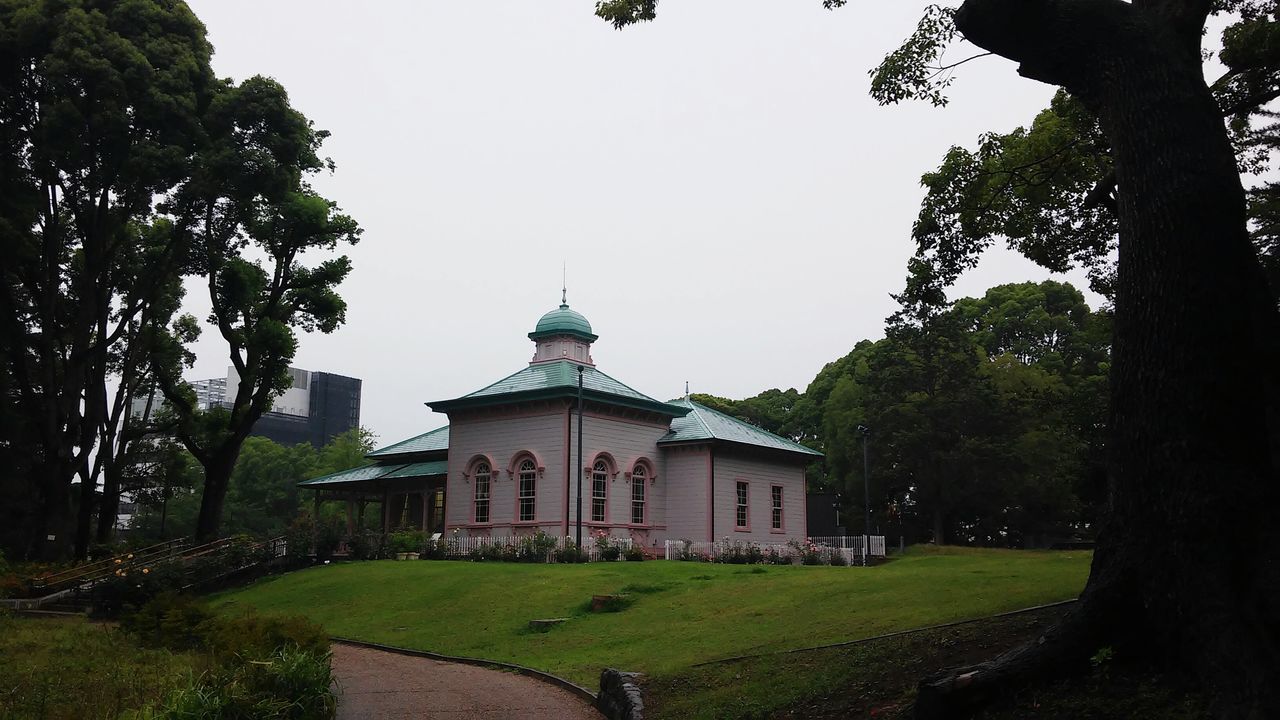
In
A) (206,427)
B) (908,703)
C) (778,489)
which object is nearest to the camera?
(908,703)

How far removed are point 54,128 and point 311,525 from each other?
537 inches

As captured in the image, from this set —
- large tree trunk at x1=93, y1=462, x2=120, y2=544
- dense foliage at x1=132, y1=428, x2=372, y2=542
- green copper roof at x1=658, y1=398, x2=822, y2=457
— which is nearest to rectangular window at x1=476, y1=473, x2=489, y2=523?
green copper roof at x1=658, y1=398, x2=822, y2=457

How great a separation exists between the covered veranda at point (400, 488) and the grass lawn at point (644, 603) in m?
8.92

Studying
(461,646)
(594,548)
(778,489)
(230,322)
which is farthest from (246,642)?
(778,489)

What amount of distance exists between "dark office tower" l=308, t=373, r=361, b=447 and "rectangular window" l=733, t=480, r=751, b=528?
89.9 metres

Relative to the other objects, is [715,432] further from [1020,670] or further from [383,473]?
[1020,670]

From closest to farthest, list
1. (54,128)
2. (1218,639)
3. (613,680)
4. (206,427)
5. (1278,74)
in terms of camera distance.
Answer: (1218,639)
(613,680)
(1278,74)
(54,128)
(206,427)

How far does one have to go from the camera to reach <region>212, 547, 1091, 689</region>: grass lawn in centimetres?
1358

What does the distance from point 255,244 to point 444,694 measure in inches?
937

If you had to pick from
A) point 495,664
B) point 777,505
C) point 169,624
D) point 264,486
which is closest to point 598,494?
point 777,505

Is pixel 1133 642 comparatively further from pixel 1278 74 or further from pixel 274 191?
pixel 274 191

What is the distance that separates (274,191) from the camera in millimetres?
29266

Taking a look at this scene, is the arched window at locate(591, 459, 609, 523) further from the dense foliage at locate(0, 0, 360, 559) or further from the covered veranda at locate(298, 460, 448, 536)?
the dense foliage at locate(0, 0, 360, 559)

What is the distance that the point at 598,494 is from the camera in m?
31.8
